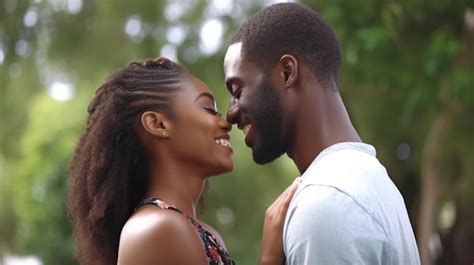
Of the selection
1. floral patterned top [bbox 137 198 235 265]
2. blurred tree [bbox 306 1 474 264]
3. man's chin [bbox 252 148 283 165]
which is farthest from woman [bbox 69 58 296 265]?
blurred tree [bbox 306 1 474 264]

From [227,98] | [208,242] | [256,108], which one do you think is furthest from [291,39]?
[227,98]

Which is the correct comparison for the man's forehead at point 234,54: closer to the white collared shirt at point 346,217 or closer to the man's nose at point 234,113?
the man's nose at point 234,113

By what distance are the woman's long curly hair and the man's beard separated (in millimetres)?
430

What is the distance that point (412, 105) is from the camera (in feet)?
31.8

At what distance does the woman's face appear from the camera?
10.3 feet

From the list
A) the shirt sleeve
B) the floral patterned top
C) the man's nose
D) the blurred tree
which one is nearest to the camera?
the shirt sleeve

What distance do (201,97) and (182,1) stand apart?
10918 mm

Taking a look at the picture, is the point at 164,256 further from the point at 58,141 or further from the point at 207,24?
the point at 58,141

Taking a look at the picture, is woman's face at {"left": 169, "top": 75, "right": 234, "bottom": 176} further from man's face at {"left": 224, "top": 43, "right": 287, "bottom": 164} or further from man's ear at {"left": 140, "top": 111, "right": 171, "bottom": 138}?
man's face at {"left": 224, "top": 43, "right": 287, "bottom": 164}

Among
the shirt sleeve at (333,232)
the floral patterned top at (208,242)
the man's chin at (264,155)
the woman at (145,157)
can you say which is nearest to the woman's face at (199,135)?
the woman at (145,157)

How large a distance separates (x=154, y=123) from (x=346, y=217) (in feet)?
2.85

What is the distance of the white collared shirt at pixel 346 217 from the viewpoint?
8.23ft

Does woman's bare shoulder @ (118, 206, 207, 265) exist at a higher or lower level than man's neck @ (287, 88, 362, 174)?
lower

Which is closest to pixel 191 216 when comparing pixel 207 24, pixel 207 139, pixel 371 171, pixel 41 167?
pixel 207 139
